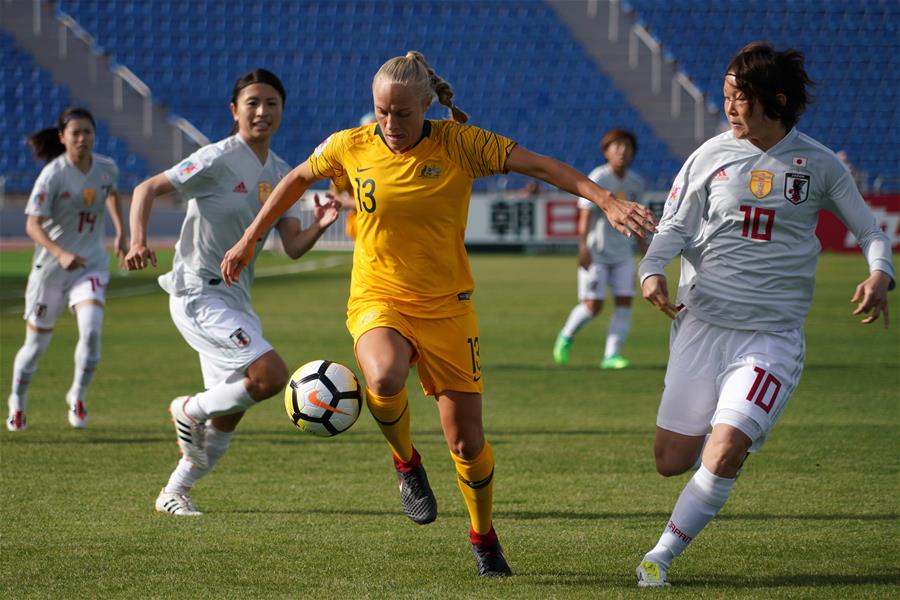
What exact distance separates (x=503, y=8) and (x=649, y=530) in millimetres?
31565

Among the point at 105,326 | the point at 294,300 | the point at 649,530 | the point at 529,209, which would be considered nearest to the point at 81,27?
the point at 529,209

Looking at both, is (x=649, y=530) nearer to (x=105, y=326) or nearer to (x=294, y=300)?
(x=105, y=326)

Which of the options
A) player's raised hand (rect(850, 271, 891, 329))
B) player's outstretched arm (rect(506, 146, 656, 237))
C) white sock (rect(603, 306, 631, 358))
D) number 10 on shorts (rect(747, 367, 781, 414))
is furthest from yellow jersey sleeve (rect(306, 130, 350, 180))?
white sock (rect(603, 306, 631, 358))

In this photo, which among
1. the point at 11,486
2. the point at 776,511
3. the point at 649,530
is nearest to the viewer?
the point at 649,530

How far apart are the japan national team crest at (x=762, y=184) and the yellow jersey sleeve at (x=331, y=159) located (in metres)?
1.63

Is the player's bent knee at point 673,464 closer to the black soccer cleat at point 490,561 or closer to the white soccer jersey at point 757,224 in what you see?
the white soccer jersey at point 757,224

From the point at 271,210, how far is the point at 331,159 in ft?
1.21

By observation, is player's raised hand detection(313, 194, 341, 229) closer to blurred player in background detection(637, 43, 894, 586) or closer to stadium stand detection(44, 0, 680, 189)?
blurred player in background detection(637, 43, 894, 586)

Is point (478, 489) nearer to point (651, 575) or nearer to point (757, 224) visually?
point (651, 575)

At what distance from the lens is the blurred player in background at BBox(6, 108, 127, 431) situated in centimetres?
Result: 877

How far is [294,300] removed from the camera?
62.3 feet

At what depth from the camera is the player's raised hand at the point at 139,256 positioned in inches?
229

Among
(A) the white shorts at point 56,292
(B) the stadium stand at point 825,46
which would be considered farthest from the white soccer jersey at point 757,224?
(B) the stadium stand at point 825,46

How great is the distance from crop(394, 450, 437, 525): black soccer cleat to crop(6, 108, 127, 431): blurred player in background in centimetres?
421
